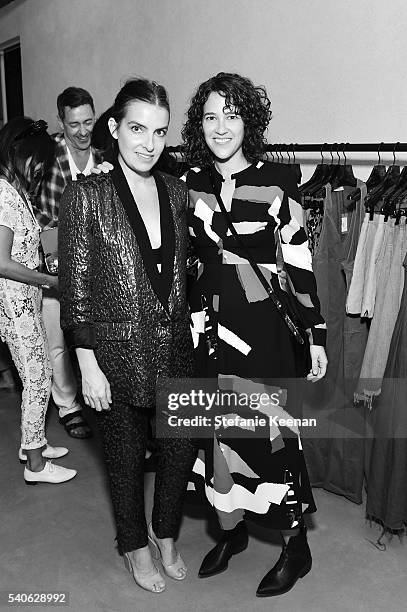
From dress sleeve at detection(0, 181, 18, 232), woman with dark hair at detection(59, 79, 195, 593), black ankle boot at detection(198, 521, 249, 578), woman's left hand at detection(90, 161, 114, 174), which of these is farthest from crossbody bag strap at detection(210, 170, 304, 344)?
dress sleeve at detection(0, 181, 18, 232)

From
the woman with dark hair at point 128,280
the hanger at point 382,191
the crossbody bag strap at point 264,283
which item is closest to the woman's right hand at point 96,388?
the woman with dark hair at point 128,280

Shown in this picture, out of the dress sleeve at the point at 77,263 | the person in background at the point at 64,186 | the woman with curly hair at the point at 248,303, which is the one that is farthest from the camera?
the person in background at the point at 64,186

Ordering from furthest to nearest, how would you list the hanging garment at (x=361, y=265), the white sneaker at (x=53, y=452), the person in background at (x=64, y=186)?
1. the white sneaker at (x=53, y=452)
2. the person in background at (x=64, y=186)
3. the hanging garment at (x=361, y=265)

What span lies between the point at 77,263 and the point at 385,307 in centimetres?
116

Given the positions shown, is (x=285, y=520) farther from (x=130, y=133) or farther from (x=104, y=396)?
(x=130, y=133)

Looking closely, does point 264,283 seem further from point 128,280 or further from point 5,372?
point 5,372

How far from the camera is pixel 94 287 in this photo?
78.1 inches

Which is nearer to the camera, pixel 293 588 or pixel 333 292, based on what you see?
pixel 293 588

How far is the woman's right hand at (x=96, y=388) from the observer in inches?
77.8

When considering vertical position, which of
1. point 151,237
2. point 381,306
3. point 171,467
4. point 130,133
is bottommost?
point 171,467

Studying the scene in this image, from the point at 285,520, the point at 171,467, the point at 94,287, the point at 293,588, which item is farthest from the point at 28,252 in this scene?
the point at 293,588

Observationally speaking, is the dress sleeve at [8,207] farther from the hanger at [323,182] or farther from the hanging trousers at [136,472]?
the hanger at [323,182]

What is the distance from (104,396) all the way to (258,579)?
0.89 metres

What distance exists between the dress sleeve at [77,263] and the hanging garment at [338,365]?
40.9 inches
